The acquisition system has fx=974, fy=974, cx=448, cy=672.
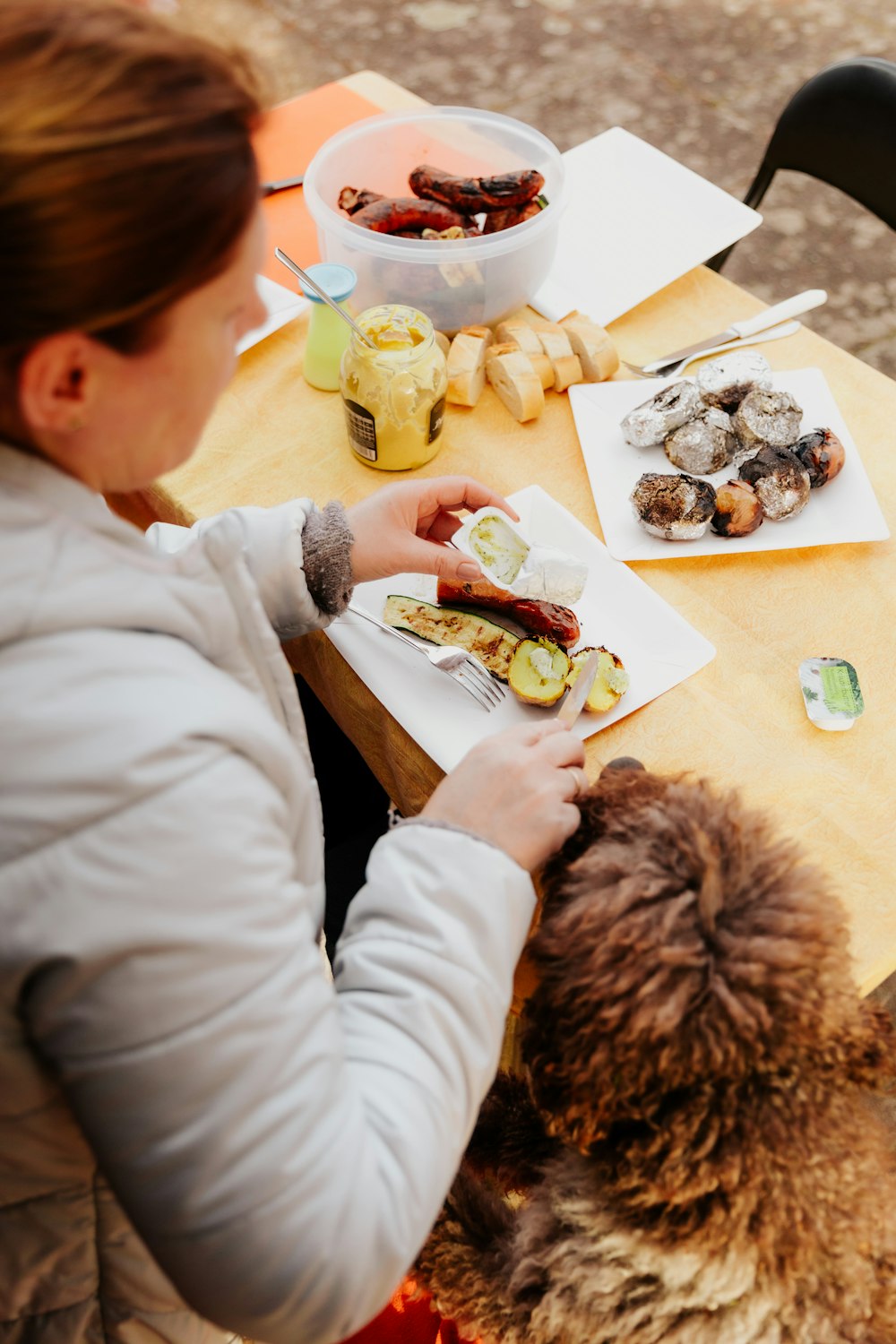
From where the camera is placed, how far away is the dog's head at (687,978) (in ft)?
2.25

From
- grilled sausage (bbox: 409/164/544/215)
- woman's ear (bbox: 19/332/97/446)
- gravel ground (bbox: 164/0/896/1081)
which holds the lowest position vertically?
gravel ground (bbox: 164/0/896/1081)

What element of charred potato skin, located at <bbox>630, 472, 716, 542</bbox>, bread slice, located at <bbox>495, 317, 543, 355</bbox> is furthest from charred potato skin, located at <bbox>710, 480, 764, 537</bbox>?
bread slice, located at <bbox>495, 317, 543, 355</bbox>

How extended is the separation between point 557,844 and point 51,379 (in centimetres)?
51

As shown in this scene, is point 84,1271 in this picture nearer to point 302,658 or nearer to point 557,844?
point 557,844

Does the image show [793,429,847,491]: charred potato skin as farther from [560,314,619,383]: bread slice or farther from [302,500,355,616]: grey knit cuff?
[302,500,355,616]: grey knit cuff

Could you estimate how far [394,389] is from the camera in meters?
1.24

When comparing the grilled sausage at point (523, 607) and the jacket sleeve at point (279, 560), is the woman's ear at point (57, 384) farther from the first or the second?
the grilled sausage at point (523, 607)

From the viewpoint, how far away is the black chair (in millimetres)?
1693

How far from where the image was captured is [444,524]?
48.7 inches

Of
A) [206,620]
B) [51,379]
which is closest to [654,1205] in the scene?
[206,620]

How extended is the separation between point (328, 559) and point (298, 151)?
1.09m

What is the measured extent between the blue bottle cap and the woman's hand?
0.36 meters

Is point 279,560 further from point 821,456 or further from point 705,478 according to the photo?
point 821,456

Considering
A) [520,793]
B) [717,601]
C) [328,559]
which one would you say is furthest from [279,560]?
[717,601]
